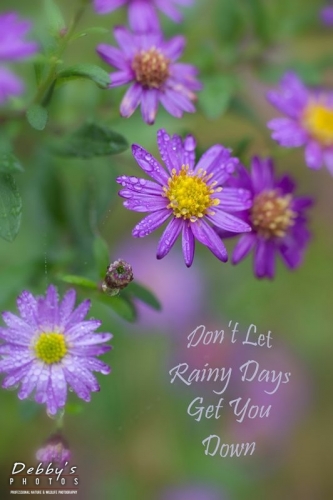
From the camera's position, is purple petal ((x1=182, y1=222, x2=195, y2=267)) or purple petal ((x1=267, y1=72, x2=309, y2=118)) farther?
purple petal ((x1=267, y1=72, x2=309, y2=118))

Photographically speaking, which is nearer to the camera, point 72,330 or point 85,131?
point 72,330

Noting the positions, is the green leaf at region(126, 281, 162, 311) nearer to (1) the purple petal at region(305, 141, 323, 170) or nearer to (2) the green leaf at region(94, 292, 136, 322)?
(2) the green leaf at region(94, 292, 136, 322)

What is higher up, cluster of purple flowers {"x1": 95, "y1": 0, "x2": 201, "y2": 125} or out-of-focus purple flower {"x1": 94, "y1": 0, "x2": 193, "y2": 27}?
out-of-focus purple flower {"x1": 94, "y1": 0, "x2": 193, "y2": 27}

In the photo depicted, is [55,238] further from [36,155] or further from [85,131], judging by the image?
[85,131]

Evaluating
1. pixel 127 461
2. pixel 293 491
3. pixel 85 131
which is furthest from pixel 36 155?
pixel 293 491

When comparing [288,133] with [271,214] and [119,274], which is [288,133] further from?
[119,274]

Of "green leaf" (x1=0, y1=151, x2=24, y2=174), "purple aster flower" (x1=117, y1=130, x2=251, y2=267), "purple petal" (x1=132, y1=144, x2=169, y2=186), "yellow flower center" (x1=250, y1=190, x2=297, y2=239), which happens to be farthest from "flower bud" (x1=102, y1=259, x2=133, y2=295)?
"yellow flower center" (x1=250, y1=190, x2=297, y2=239)
